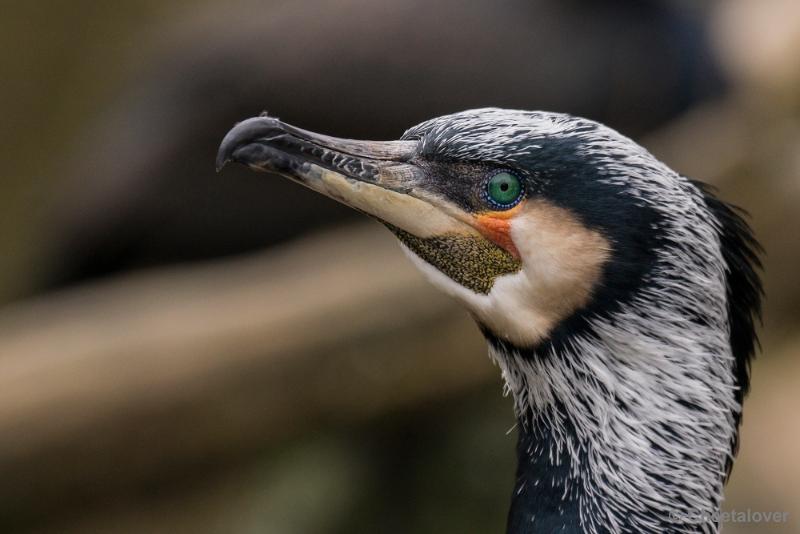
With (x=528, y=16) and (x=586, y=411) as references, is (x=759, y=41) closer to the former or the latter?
(x=528, y=16)

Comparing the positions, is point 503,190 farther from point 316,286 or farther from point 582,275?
point 316,286

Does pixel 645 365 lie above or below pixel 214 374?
above

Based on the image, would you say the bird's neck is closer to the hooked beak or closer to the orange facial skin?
the orange facial skin

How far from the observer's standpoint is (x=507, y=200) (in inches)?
93.0

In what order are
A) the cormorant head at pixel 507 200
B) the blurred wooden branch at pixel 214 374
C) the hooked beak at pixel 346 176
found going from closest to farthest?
the cormorant head at pixel 507 200 → the hooked beak at pixel 346 176 → the blurred wooden branch at pixel 214 374

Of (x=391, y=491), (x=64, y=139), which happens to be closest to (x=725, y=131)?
(x=391, y=491)

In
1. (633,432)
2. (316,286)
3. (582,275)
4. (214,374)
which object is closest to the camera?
(582,275)

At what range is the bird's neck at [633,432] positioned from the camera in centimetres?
239

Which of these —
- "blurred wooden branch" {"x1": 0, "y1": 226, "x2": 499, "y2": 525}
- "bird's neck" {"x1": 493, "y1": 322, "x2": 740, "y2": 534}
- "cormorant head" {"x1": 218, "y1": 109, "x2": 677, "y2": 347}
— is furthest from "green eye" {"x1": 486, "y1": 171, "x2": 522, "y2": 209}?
"blurred wooden branch" {"x1": 0, "y1": 226, "x2": 499, "y2": 525}

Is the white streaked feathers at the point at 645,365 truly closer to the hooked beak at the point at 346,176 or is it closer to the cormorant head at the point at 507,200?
the cormorant head at the point at 507,200

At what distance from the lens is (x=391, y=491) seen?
5535mm

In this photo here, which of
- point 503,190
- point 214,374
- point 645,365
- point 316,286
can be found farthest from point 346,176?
point 316,286

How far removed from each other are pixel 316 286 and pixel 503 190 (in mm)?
3128

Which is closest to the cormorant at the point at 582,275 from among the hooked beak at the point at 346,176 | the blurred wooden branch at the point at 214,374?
the hooked beak at the point at 346,176
